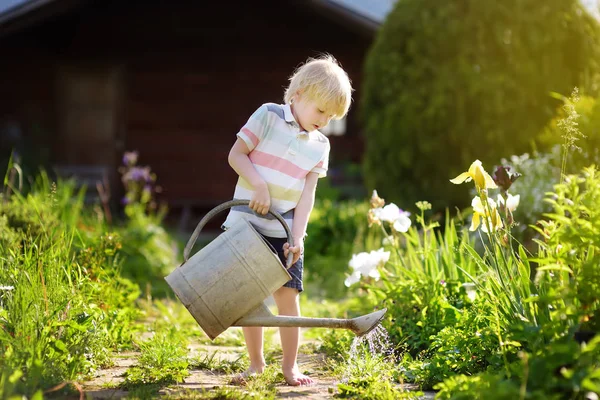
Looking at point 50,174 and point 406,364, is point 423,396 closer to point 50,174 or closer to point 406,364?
point 406,364

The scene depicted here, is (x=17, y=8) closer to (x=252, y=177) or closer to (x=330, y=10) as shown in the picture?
(x=330, y=10)

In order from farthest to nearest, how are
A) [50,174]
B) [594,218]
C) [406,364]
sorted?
[50,174] < [406,364] < [594,218]

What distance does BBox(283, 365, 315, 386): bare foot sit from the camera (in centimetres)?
298

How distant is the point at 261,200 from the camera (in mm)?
2867

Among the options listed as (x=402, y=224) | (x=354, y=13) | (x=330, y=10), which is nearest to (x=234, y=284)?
(x=402, y=224)

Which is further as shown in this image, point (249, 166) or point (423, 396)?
point (249, 166)

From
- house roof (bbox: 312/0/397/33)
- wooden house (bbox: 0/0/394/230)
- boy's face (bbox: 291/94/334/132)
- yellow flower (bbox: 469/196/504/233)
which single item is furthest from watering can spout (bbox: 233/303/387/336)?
wooden house (bbox: 0/0/394/230)

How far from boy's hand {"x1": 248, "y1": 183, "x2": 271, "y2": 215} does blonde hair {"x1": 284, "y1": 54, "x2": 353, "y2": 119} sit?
0.40 m

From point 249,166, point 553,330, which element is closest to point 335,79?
point 249,166

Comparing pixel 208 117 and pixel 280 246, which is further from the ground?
pixel 208 117

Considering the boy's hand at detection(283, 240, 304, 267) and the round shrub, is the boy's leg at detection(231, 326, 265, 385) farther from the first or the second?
the round shrub

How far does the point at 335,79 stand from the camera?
113 inches

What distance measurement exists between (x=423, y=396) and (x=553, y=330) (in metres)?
0.62

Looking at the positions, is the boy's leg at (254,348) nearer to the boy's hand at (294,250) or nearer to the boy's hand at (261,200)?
the boy's hand at (294,250)
